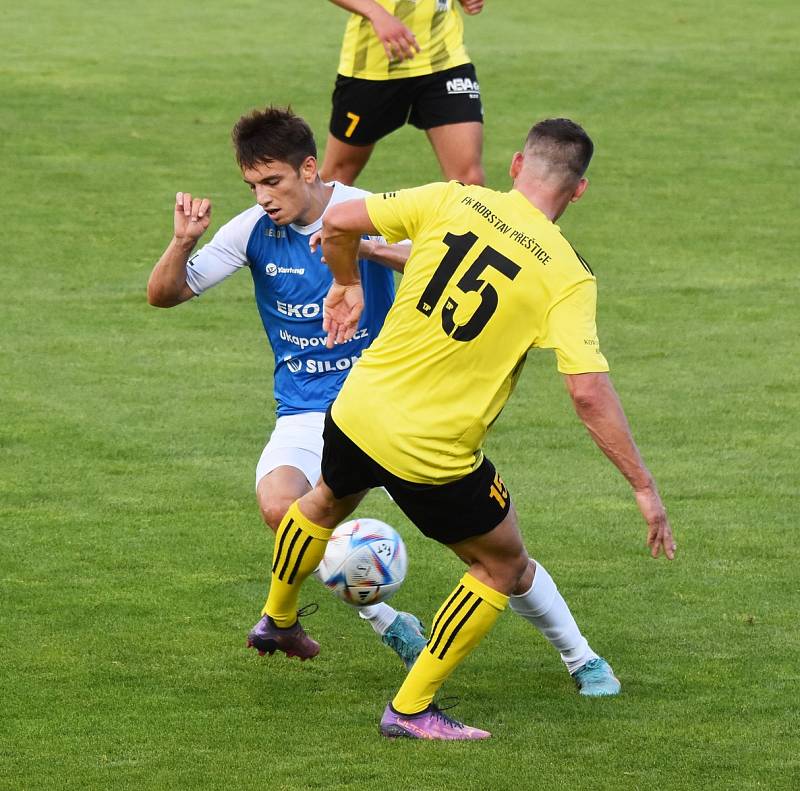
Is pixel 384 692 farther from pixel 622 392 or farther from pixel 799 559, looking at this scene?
pixel 622 392

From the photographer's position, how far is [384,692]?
6.16 m

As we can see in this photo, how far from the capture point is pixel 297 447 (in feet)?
21.7

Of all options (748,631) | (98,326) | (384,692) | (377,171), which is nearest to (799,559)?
(748,631)

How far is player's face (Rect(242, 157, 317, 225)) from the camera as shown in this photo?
251 inches

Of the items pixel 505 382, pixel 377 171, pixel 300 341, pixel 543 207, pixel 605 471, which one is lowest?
pixel 377 171

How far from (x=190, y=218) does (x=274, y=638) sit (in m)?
1.63

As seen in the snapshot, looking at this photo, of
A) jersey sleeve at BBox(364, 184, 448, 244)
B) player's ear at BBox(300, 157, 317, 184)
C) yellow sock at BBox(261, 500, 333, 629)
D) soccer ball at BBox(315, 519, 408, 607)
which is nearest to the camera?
jersey sleeve at BBox(364, 184, 448, 244)

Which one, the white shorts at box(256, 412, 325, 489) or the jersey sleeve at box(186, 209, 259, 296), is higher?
the jersey sleeve at box(186, 209, 259, 296)

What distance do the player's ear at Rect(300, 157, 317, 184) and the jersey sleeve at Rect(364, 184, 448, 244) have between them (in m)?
1.05

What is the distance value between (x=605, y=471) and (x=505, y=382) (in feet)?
11.9

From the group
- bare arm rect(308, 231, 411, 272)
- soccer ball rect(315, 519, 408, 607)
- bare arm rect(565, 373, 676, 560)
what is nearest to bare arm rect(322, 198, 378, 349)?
bare arm rect(308, 231, 411, 272)

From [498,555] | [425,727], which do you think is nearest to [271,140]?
[498,555]

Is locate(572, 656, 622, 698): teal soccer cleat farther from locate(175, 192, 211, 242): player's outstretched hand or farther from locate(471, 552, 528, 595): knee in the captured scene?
locate(175, 192, 211, 242): player's outstretched hand

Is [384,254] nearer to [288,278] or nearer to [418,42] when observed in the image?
[288,278]
